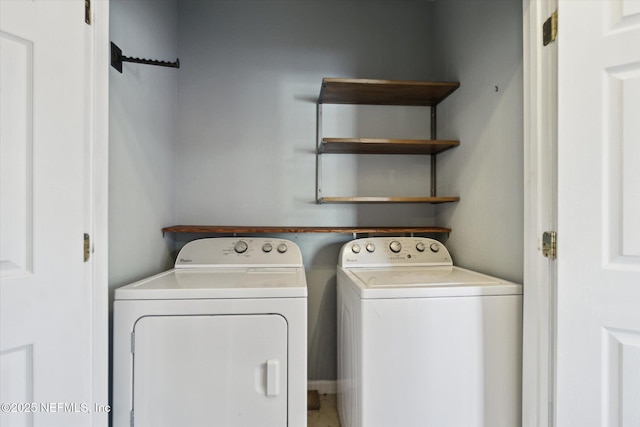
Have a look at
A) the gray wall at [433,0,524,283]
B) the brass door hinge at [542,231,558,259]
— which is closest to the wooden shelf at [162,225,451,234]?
the gray wall at [433,0,524,283]

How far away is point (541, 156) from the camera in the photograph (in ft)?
3.44

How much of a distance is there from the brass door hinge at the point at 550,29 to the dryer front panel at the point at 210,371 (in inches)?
52.8

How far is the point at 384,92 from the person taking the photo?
186cm

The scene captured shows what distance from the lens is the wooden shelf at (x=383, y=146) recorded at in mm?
1744

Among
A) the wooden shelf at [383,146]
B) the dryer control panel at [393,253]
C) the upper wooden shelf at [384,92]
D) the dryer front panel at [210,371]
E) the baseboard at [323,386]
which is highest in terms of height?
the upper wooden shelf at [384,92]

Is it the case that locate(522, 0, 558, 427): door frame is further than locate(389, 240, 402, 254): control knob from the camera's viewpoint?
No

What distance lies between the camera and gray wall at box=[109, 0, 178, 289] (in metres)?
1.26
